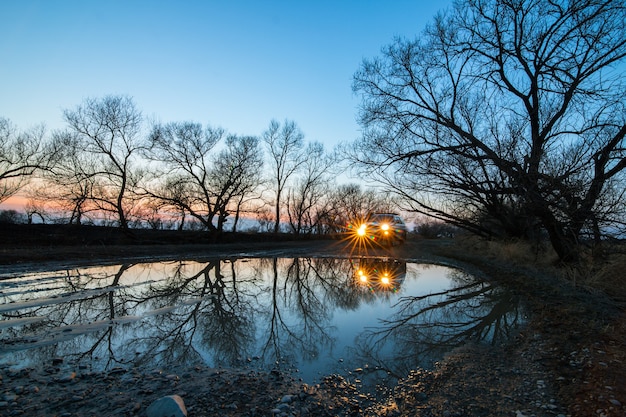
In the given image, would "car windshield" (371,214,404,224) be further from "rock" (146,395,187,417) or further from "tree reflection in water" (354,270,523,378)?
"rock" (146,395,187,417)

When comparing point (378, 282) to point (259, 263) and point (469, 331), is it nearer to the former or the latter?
point (469, 331)

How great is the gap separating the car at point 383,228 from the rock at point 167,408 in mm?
18634

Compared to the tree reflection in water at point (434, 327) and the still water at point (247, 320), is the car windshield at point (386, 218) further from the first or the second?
the tree reflection in water at point (434, 327)

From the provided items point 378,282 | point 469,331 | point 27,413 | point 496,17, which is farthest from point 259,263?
point 496,17

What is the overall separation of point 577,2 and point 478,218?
408 inches

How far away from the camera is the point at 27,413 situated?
242 cm

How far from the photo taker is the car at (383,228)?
2041 centimetres

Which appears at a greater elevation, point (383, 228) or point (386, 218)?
point (386, 218)

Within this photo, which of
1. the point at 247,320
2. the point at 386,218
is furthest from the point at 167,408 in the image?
the point at 386,218

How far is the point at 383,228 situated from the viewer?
798 inches

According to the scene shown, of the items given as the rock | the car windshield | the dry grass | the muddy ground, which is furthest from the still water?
the car windshield

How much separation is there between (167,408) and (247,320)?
2.84 metres

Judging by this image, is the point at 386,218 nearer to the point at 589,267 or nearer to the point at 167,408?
the point at 589,267

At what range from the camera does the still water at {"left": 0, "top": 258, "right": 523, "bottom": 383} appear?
3.63 meters
